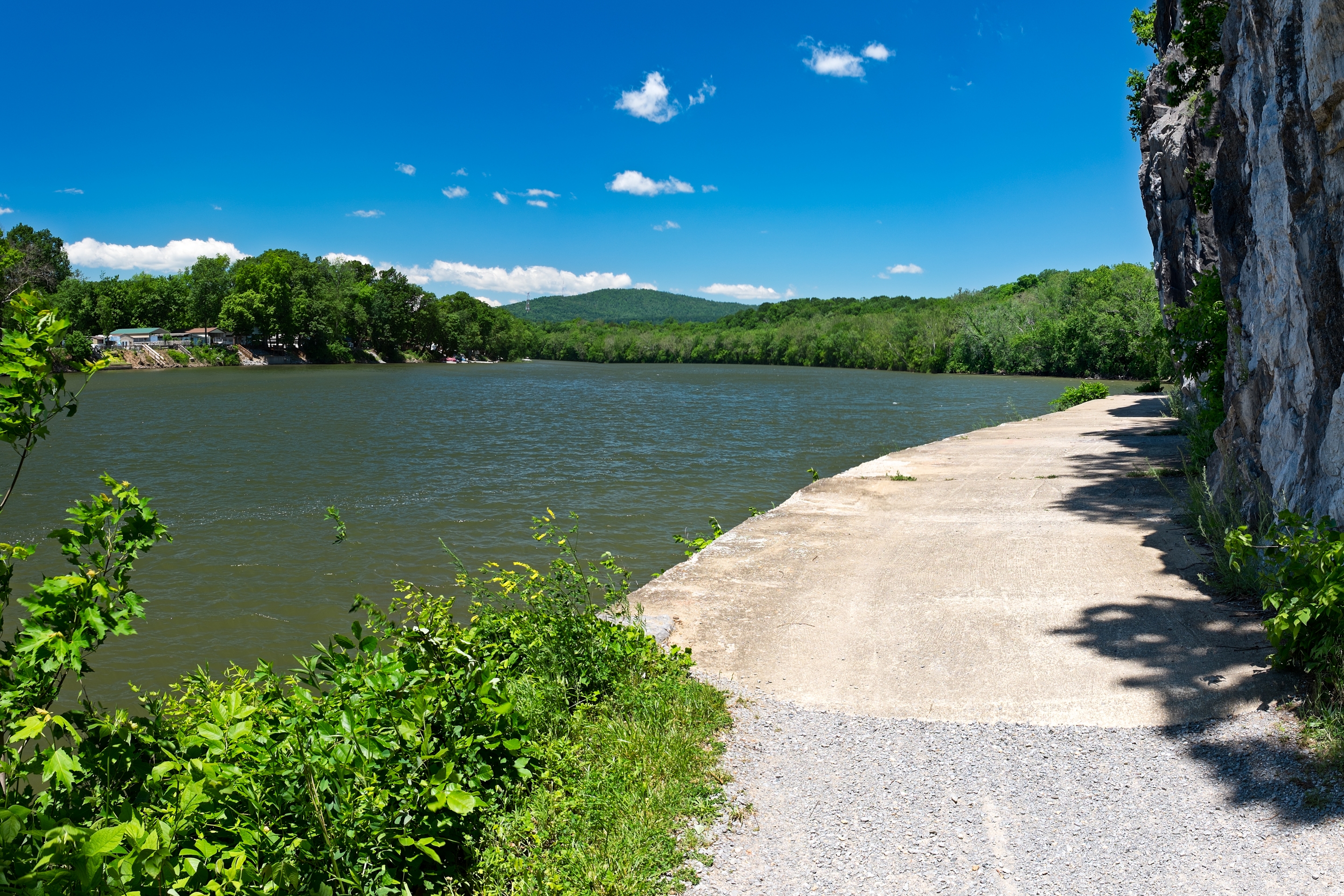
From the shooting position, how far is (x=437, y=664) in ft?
13.8

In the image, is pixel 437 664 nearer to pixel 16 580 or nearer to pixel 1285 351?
pixel 1285 351

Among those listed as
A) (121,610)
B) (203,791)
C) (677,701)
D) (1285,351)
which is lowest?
(677,701)

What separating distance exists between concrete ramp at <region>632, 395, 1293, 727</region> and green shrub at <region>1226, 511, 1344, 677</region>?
31 cm

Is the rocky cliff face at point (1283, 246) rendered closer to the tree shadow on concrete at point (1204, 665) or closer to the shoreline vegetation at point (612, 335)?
the tree shadow on concrete at point (1204, 665)

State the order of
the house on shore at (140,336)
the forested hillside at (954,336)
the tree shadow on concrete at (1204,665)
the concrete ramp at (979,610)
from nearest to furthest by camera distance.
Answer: the tree shadow on concrete at (1204,665)
the concrete ramp at (979,610)
the forested hillside at (954,336)
the house on shore at (140,336)

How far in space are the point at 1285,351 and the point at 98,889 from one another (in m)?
8.07

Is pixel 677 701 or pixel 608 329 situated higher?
pixel 608 329

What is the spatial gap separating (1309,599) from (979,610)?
255 centimetres

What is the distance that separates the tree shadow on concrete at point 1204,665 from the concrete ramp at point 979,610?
0.06 feet

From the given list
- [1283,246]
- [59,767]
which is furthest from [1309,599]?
[59,767]

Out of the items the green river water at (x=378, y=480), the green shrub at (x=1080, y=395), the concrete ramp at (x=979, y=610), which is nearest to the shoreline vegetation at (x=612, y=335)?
the green shrub at (x=1080, y=395)

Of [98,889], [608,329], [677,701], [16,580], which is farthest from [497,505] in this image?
[608,329]

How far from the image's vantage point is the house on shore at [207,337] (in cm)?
10362

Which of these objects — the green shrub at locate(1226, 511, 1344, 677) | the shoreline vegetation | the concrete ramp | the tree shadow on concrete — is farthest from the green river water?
the shoreline vegetation
